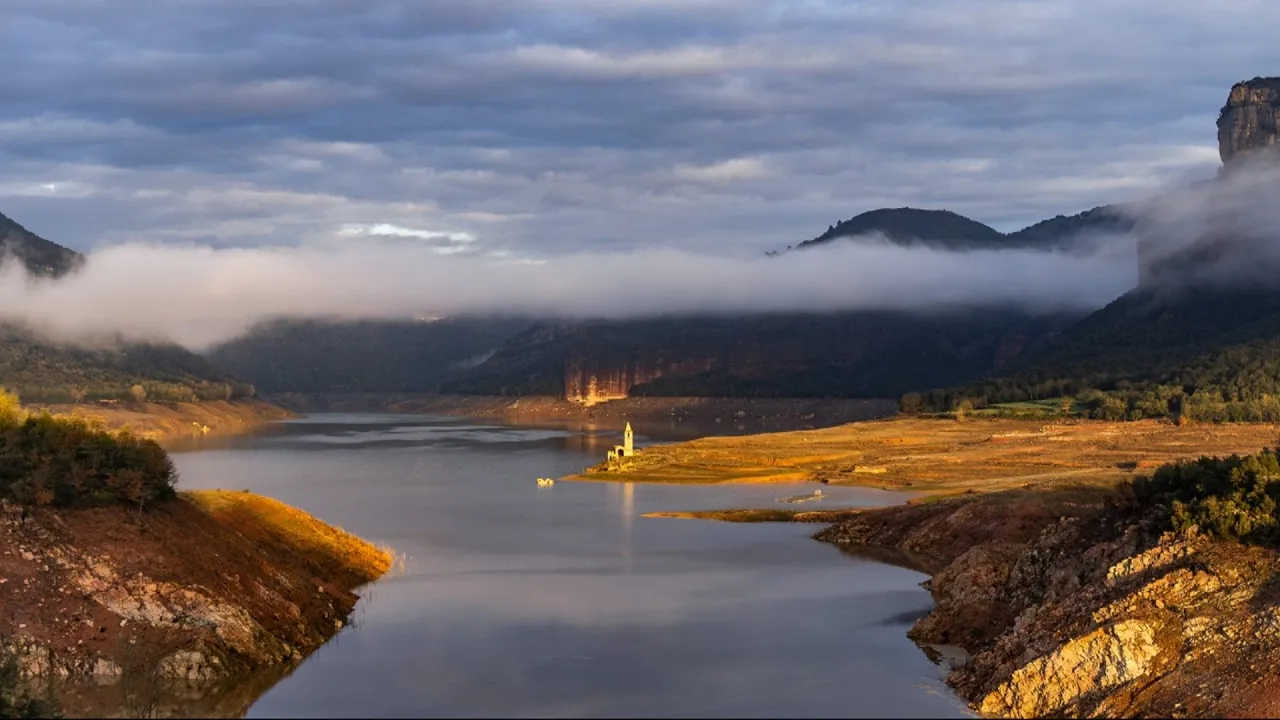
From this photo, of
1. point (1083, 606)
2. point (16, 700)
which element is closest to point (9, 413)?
point (16, 700)

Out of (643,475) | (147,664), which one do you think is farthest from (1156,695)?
(643,475)

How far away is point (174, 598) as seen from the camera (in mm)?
52031

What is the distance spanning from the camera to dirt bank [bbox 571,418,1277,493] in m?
136

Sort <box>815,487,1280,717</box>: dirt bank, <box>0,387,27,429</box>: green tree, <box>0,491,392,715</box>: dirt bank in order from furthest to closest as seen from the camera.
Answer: <box>0,387,27,429</box>: green tree
<box>0,491,392,715</box>: dirt bank
<box>815,487,1280,717</box>: dirt bank

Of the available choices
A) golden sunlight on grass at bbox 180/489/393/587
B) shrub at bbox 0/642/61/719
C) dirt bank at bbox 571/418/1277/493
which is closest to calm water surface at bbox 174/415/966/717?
golden sunlight on grass at bbox 180/489/393/587

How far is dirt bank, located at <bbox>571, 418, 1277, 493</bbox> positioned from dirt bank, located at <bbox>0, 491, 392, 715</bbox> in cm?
7277

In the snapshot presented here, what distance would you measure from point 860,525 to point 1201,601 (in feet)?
170

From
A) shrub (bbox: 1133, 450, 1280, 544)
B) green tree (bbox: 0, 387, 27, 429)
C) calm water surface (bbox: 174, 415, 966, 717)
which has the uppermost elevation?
green tree (bbox: 0, 387, 27, 429)

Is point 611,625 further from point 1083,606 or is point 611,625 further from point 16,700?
point 16,700

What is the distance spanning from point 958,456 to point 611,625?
105046 mm

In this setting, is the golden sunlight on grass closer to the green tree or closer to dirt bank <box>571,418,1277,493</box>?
the green tree

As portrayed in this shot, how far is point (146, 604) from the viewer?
5088 cm

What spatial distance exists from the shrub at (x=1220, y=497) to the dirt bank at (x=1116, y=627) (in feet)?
2.73

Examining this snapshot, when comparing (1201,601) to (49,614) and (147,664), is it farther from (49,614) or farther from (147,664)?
(49,614)
